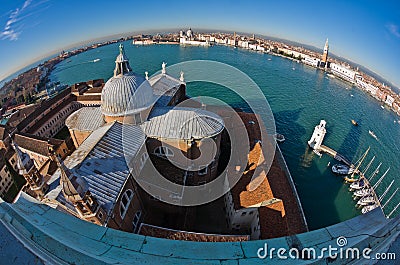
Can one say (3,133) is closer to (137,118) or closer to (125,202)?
(137,118)

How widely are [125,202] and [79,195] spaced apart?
3.26 metres

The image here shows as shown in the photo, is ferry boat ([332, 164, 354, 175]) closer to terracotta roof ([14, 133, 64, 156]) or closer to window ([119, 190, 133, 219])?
window ([119, 190, 133, 219])

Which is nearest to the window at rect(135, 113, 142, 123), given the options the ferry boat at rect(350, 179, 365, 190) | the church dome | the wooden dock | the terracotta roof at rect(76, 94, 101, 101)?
the church dome

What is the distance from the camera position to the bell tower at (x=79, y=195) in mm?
6988

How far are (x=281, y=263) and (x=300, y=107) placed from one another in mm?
38365

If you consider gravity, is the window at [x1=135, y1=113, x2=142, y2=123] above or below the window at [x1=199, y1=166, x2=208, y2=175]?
above

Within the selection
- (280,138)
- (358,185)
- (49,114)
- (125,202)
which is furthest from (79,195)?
(49,114)

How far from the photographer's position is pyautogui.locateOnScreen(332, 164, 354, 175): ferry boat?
72.1ft

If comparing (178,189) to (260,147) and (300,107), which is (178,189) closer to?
(260,147)

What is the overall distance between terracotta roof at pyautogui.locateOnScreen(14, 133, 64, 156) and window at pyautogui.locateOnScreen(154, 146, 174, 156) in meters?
10.4

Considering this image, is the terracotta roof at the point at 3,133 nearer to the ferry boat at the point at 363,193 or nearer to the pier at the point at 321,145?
the pier at the point at 321,145

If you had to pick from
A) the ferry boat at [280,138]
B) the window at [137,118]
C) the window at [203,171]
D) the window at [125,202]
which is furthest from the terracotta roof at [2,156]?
the ferry boat at [280,138]

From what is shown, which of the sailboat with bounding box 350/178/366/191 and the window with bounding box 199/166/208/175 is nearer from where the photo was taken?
the window with bounding box 199/166/208/175

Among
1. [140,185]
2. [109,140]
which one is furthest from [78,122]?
[140,185]
